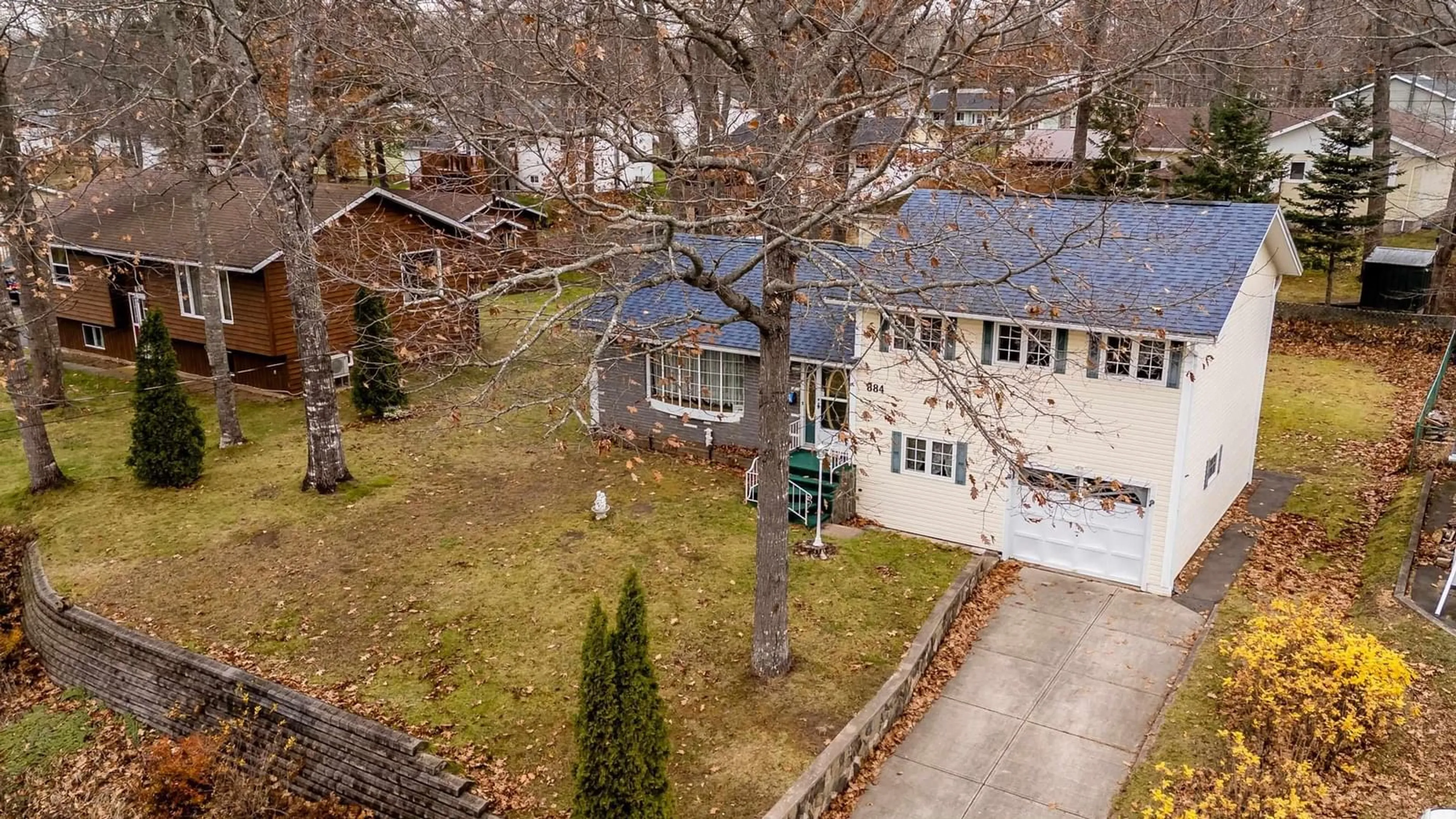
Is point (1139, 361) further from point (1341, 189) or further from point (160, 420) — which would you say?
point (1341, 189)

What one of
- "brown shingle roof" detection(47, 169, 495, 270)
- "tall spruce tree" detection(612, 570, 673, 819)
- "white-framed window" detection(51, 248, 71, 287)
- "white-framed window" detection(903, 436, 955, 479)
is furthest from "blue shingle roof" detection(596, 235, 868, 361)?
"white-framed window" detection(51, 248, 71, 287)

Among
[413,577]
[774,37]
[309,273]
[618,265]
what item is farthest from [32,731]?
[774,37]

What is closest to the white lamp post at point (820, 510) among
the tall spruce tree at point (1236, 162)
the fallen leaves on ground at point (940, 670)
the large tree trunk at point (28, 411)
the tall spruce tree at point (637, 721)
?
the fallen leaves on ground at point (940, 670)

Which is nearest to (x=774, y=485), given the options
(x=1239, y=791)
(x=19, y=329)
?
(x=1239, y=791)

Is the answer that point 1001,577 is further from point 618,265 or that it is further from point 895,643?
point 618,265

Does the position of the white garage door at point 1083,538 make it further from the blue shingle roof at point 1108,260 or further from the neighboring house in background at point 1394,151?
the neighboring house in background at point 1394,151

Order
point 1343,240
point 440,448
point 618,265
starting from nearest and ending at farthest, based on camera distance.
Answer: point 618,265 → point 440,448 → point 1343,240
